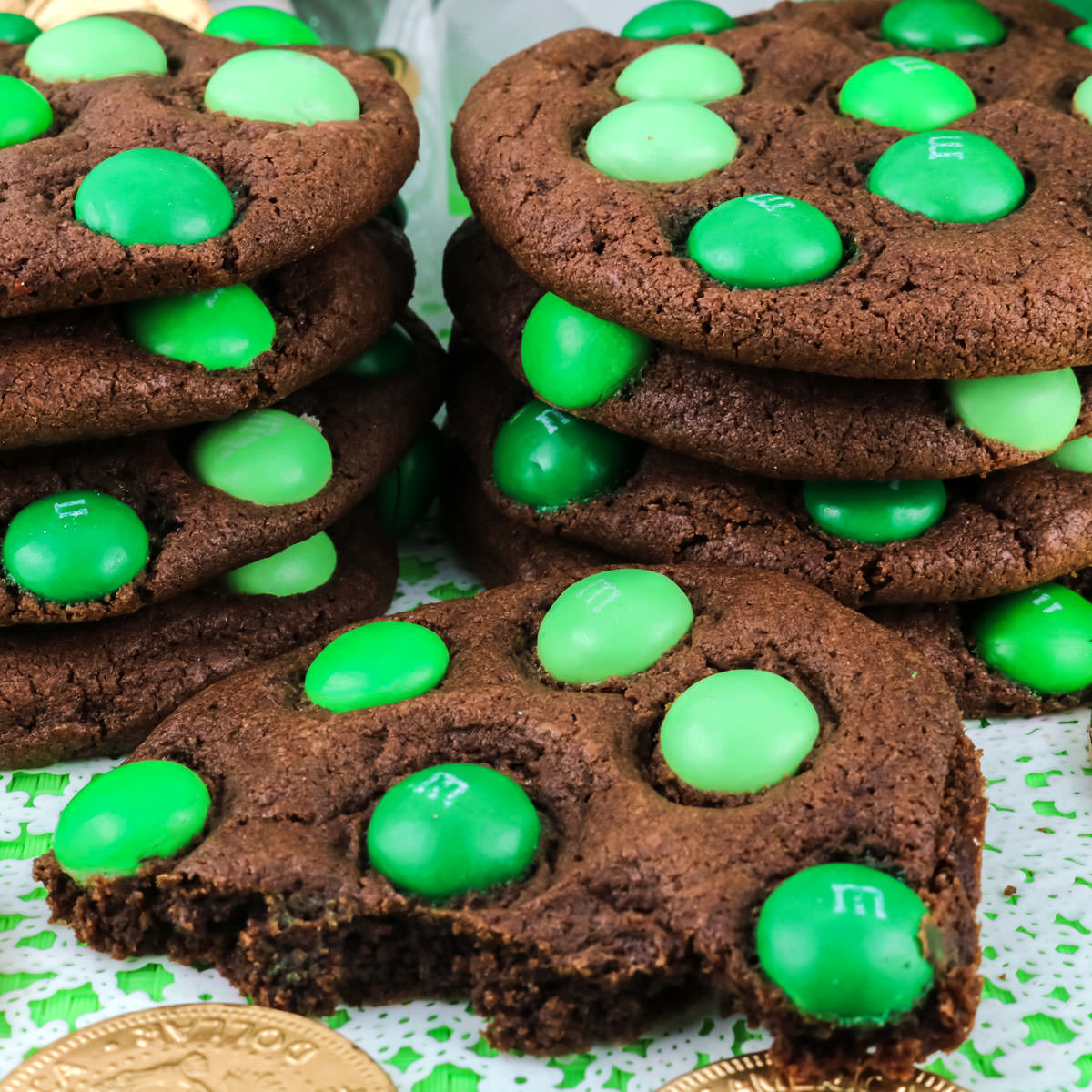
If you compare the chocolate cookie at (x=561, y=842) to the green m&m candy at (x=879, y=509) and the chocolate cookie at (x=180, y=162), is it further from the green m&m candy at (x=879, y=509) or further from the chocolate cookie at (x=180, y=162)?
the chocolate cookie at (x=180, y=162)

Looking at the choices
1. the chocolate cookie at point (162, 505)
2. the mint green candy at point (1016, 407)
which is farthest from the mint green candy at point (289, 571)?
the mint green candy at point (1016, 407)

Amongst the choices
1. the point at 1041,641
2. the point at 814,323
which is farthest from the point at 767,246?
the point at 1041,641

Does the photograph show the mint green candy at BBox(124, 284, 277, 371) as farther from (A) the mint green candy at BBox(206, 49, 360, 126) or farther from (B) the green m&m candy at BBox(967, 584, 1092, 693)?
(B) the green m&m candy at BBox(967, 584, 1092, 693)

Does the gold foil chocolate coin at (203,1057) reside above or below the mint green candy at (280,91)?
below

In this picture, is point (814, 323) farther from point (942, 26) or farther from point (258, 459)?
point (942, 26)

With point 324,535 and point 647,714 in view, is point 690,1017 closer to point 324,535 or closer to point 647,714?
point 647,714

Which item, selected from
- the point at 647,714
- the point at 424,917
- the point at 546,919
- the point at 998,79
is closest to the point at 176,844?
the point at 424,917

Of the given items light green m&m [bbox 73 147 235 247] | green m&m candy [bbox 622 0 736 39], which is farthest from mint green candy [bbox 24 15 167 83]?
green m&m candy [bbox 622 0 736 39]
